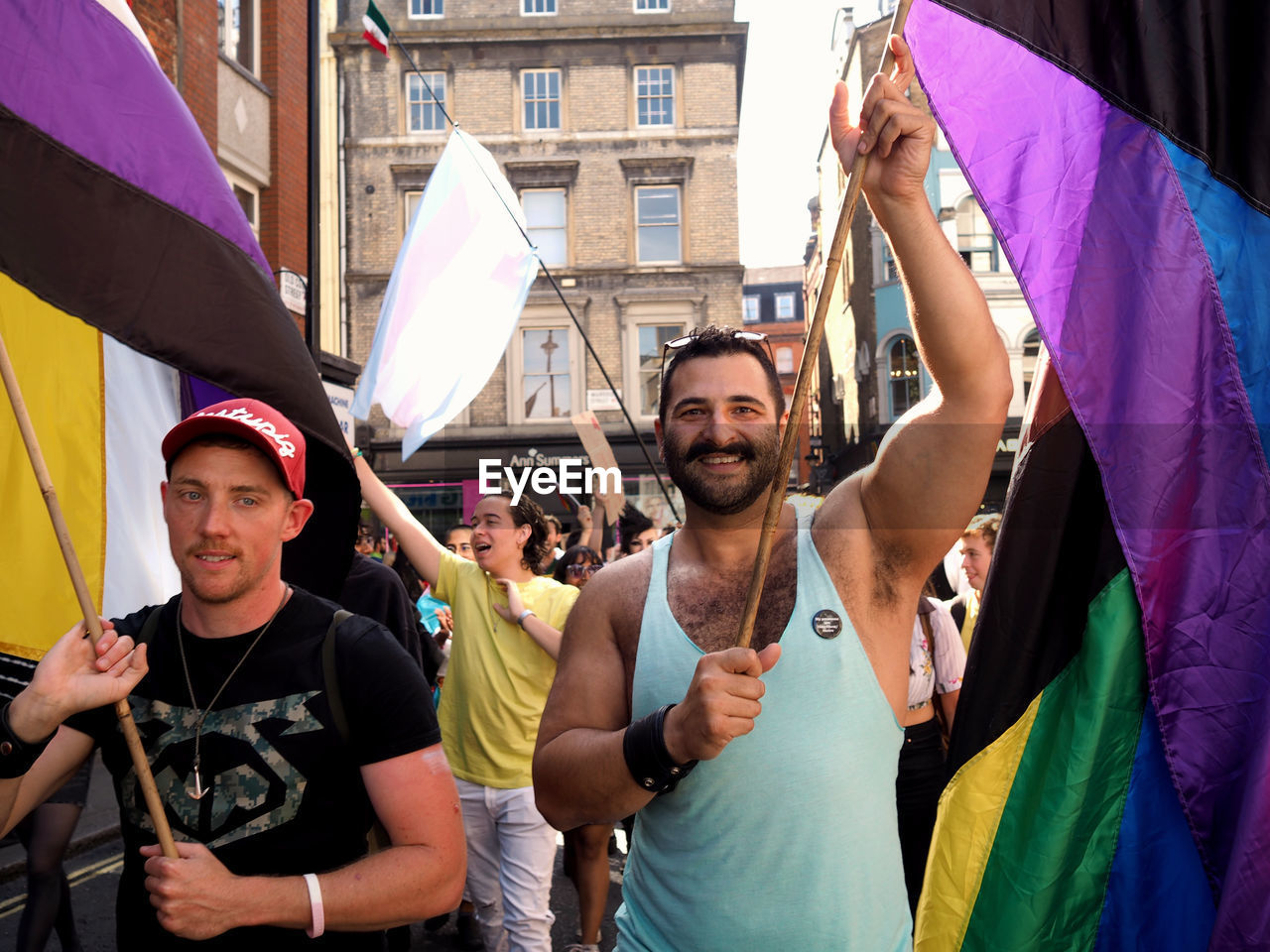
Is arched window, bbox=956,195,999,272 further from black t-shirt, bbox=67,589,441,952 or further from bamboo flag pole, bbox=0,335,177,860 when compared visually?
bamboo flag pole, bbox=0,335,177,860

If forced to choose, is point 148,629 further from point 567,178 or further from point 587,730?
point 567,178

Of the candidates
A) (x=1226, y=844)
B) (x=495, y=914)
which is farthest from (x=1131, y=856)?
(x=495, y=914)

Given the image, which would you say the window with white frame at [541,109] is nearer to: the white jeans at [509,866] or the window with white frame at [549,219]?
the window with white frame at [549,219]

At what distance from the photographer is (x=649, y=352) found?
2588 cm

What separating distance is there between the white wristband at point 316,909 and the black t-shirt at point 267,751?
102 mm

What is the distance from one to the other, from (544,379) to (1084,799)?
2364 cm

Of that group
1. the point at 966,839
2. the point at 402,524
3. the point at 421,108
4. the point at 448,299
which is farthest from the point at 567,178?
the point at 966,839

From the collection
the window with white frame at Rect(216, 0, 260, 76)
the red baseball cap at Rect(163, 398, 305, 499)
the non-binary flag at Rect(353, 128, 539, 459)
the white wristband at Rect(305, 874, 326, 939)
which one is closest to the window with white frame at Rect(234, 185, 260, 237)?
the window with white frame at Rect(216, 0, 260, 76)

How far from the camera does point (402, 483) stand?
25797 mm

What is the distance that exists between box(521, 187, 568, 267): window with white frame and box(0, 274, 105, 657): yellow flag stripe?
78.3 ft

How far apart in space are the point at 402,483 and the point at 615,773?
80.2 feet

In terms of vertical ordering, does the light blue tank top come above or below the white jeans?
above

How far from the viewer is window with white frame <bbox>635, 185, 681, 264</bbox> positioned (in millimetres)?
26016

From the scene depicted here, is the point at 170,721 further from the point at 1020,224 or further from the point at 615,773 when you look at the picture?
the point at 1020,224
